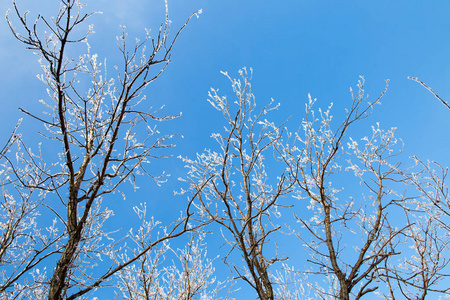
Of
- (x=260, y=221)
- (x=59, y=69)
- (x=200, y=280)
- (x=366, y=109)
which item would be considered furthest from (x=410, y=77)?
(x=200, y=280)

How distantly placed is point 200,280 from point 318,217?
12.9 feet

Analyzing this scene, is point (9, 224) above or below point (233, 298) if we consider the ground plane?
above

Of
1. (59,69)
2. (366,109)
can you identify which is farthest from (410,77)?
(59,69)

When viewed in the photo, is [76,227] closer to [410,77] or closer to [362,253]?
[410,77]

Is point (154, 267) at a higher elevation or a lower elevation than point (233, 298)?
higher

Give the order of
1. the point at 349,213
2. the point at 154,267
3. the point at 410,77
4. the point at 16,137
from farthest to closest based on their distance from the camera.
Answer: the point at 154,267, the point at 349,213, the point at 16,137, the point at 410,77

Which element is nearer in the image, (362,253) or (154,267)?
(362,253)

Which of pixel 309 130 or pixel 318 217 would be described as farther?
pixel 318 217

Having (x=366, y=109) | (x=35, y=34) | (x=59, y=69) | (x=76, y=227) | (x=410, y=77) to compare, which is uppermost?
(x=366, y=109)

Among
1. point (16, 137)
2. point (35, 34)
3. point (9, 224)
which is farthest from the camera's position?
point (9, 224)

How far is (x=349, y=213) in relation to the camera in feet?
13.0

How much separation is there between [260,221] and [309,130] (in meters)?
1.61

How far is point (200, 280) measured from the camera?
23.6 ft

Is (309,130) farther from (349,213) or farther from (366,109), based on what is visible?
(349,213)
